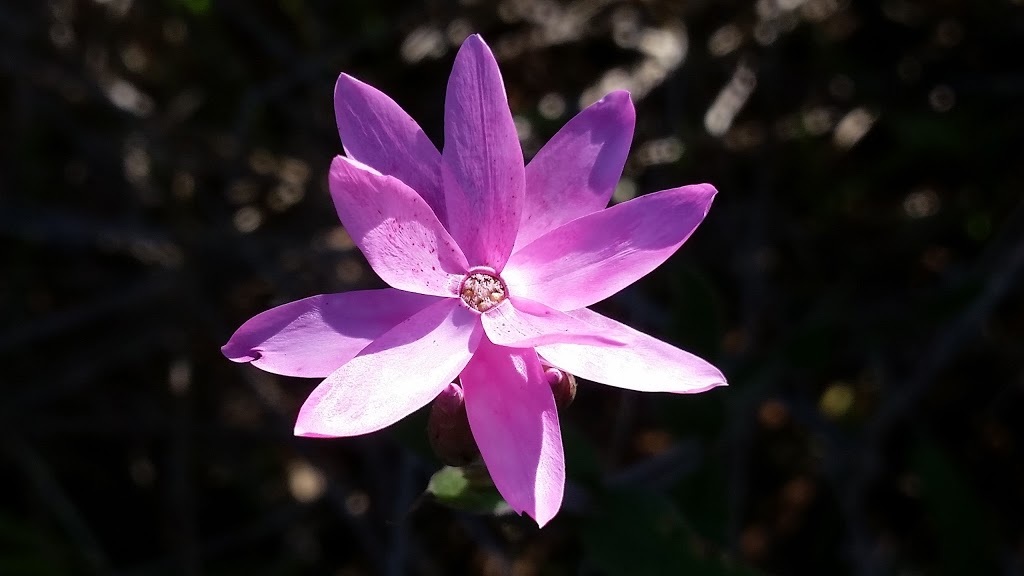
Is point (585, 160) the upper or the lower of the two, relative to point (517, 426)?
upper

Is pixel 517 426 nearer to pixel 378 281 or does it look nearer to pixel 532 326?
pixel 532 326

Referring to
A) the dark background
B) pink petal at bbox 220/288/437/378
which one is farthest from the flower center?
the dark background

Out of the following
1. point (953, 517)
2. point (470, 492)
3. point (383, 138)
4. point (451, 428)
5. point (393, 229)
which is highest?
point (383, 138)

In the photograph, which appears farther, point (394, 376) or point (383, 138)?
point (383, 138)

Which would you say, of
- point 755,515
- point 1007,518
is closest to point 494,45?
point 755,515

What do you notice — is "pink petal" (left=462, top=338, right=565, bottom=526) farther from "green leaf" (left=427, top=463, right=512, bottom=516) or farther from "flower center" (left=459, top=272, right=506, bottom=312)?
"green leaf" (left=427, top=463, right=512, bottom=516)

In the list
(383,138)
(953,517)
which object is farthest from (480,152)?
(953,517)

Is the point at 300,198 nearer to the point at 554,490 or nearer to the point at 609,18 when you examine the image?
the point at 609,18
